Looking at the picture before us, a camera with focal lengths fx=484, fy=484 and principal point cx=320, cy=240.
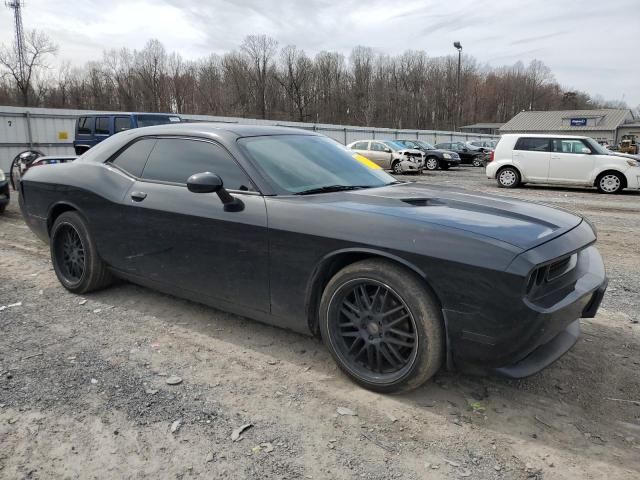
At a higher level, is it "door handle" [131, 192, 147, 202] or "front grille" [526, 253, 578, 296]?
"door handle" [131, 192, 147, 202]

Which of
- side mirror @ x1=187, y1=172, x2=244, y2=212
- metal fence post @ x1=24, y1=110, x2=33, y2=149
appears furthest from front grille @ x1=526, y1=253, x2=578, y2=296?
metal fence post @ x1=24, y1=110, x2=33, y2=149

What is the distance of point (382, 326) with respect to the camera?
2689mm

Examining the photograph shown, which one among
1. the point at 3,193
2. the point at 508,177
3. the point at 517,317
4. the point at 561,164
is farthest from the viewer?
the point at 508,177

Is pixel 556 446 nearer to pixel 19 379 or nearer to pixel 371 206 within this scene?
pixel 371 206

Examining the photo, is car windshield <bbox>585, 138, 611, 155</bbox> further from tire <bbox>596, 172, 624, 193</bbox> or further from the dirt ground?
the dirt ground

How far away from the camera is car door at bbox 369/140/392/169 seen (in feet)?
67.3

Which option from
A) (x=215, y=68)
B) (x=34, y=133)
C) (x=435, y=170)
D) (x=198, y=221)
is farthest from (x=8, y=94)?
(x=198, y=221)

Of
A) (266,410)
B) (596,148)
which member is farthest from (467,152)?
(266,410)

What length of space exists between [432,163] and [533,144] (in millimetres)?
9286

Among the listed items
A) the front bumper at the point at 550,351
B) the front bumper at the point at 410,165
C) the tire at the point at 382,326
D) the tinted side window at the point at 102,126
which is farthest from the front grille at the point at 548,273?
the front bumper at the point at 410,165

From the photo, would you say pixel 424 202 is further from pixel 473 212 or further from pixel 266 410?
pixel 266 410

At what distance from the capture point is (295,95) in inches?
2837

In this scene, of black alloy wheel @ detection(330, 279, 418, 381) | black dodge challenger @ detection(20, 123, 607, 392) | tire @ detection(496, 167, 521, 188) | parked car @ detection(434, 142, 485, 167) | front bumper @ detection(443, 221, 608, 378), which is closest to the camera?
front bumper @ detection(443, 221, 608, 378)

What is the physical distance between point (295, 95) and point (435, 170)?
51873 mm
